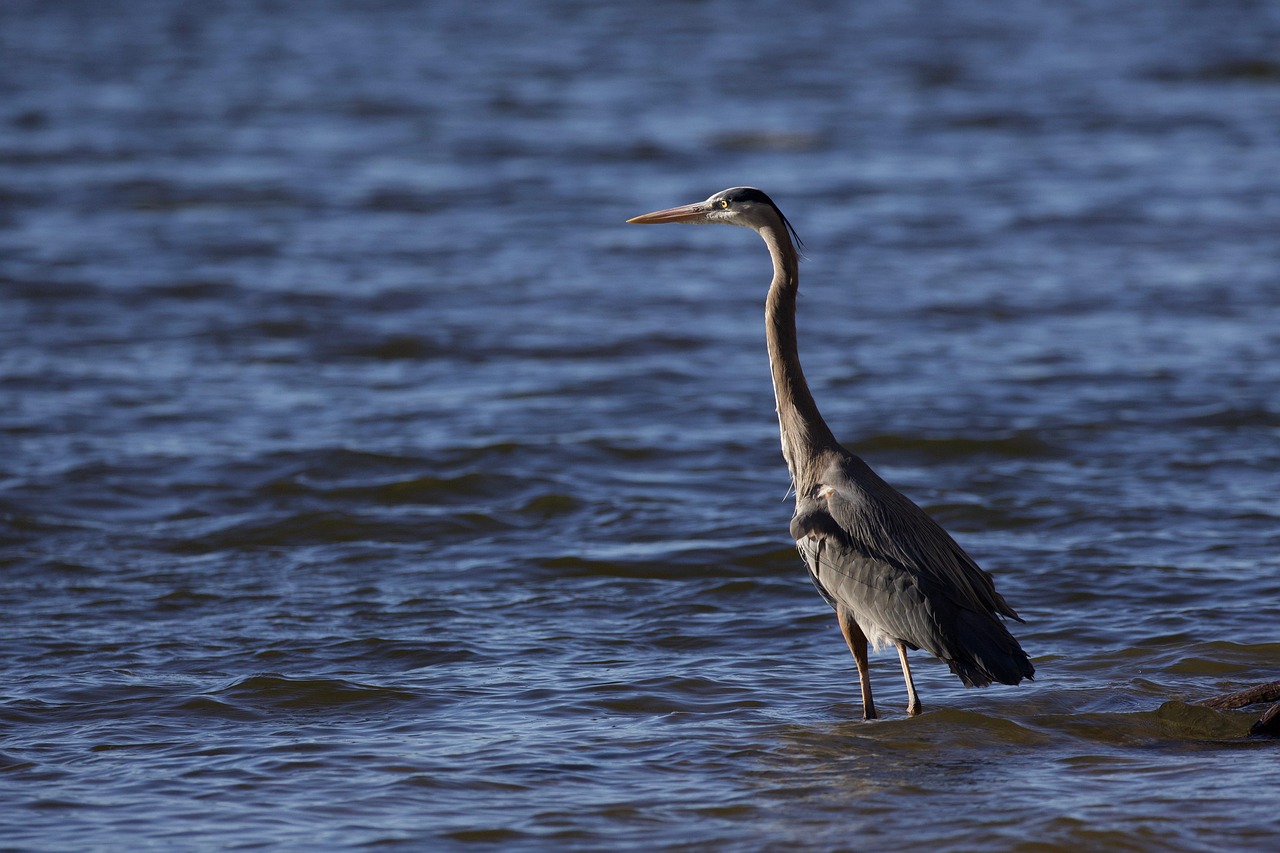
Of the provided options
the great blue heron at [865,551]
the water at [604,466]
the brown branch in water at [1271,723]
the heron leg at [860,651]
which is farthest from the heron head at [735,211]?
the brown branch in water at [1271,723]

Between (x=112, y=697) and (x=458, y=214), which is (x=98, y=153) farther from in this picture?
(x=112, y=697)

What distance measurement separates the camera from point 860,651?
6.48 meters

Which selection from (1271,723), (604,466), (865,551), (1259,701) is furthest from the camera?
(604,466)

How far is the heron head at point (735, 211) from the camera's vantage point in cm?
686

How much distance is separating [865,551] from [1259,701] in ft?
5.07

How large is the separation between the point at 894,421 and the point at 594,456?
207 centimetres

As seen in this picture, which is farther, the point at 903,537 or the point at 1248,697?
the point at 903,537

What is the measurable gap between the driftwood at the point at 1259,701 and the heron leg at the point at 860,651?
4.11 feet

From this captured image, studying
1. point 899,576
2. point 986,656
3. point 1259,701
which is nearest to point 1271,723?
point 1259,701

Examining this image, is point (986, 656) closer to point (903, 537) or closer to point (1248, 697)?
point (903, 537)

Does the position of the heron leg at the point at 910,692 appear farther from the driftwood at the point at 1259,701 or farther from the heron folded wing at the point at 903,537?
the driftwood at the point at 1259,701

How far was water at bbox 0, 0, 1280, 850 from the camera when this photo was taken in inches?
229

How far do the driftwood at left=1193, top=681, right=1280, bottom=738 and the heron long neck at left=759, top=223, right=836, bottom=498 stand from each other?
179cm

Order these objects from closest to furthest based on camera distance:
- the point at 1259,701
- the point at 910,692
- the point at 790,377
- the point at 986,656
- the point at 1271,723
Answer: the point at 1271,723 < the point at 1259,701 < the point at 986,656 < the point at 910,692 < the point at 790,377
